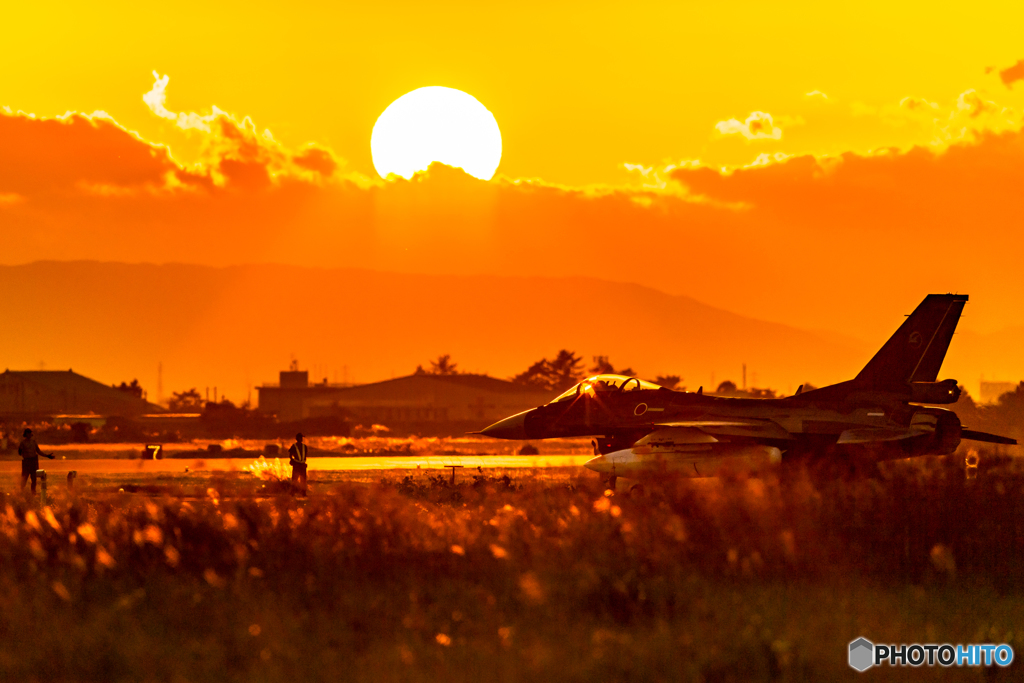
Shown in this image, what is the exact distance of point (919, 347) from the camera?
2714 cm

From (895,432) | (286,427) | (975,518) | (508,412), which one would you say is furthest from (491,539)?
(508,412)

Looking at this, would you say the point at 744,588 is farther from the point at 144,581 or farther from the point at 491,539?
the point at 144,581

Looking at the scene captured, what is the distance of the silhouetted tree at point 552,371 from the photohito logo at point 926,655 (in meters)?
172

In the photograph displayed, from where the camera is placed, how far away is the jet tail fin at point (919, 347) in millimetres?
26797

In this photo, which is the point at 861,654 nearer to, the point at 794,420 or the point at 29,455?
the point at 794,420

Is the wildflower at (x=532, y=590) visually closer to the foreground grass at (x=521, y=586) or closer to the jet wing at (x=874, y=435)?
the foreground grass at (x=521, y=586)

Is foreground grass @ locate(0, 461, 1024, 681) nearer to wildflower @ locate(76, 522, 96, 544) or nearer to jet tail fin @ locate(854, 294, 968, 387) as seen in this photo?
wildflower @ locate(76, 522, 96, 544)

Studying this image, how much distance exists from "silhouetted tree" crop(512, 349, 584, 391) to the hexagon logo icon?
565 ft

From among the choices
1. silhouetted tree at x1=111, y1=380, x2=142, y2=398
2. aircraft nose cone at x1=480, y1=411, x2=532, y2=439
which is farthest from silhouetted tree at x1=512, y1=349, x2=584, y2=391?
aircraft nose cone at x1=480, y1=411, x2=532, y2=439

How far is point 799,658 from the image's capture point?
30.3ft

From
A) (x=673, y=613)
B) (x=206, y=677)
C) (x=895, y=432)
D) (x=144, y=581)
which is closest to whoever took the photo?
(x=206, y=677)

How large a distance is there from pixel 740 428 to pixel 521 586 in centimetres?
1541

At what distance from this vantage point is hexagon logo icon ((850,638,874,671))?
9305mm

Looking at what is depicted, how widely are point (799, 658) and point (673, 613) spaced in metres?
1.83
